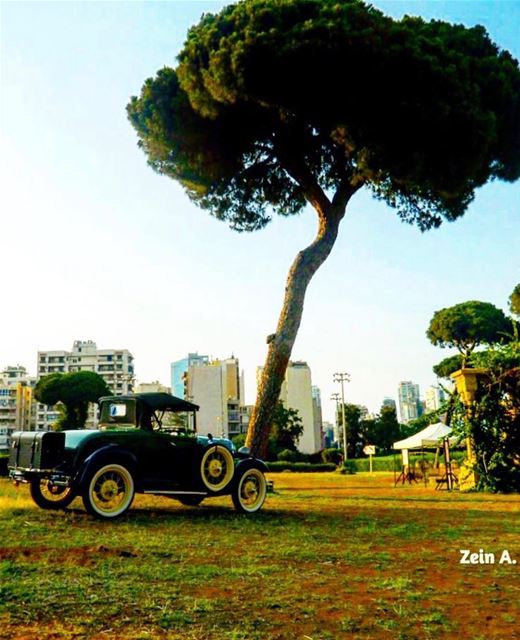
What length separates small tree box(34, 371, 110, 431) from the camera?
81.7 metres

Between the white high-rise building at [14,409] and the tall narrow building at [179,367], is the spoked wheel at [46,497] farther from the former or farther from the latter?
the tall narrow building at [179,367]

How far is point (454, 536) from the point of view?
7656 millimetres

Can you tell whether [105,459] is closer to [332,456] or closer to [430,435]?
[430,435]

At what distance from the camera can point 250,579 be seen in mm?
4934

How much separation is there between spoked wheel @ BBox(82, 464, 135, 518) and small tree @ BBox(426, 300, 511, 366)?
49142 millimetres

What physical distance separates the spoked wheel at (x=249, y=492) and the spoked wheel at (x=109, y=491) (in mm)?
1891

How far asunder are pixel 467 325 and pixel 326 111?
1631 inches

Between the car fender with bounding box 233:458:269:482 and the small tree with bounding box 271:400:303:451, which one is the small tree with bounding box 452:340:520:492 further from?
the small tree with bounding box 271:400:303:451

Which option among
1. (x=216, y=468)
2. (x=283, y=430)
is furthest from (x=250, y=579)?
(x=283, y=430)

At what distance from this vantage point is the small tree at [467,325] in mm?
54719

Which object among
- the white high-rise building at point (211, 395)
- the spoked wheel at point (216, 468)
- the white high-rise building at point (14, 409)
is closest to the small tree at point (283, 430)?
A: the white high-rise building at point (211, 395)

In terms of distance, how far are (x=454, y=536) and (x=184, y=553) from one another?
3.54m

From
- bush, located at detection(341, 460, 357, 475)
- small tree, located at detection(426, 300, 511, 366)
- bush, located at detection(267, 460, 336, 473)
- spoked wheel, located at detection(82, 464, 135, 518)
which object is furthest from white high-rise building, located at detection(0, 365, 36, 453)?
spoked wheel, located at detection(82, 464, 135, 518)

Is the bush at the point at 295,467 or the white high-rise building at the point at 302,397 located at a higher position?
the white high-rise building at the point at 302,397
